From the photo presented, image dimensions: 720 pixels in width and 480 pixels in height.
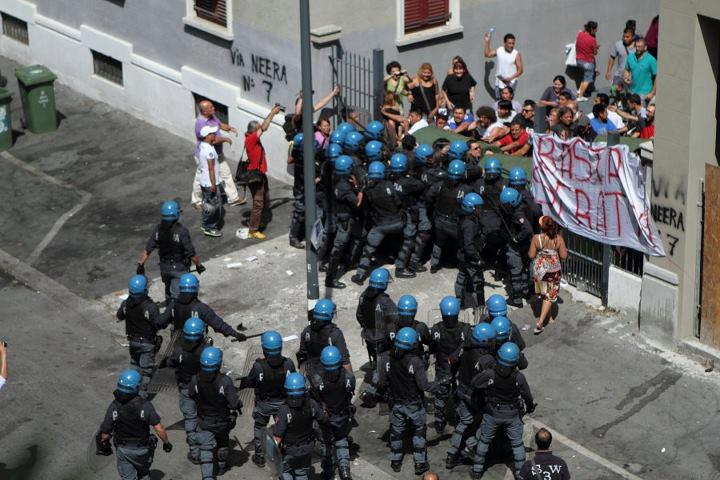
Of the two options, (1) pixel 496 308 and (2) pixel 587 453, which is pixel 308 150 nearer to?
(1) pixel 496 308

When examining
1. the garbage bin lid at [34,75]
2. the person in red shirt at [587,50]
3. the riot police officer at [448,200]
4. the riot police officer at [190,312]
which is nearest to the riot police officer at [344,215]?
the riot police officer at [448,200]

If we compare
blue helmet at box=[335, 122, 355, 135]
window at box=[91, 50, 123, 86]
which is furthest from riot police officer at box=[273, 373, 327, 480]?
window at box=[91, 50, 123, 86]

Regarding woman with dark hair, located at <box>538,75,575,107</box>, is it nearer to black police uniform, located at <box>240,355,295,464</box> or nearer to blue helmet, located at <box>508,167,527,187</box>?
blue helmet, located at <box>508,167,527,187</box>

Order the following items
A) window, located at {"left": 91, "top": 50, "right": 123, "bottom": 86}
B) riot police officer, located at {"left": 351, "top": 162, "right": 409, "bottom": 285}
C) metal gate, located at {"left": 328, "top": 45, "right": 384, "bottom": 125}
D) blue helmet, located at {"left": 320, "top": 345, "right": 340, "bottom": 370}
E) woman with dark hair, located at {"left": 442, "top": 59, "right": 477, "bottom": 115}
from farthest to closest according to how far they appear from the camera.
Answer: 1. window, located at {"left": 91, "top": 50, "right": 123, "bottom": 86}
2. woman with dark hair, located at {"left": 442, "top": 59, "right": 477, "bottom": 115}
3. metal gate, located at {"left": 328, "top": 45, "right": 384, "bottom": 125}
4. riot police officer, located at {"left": 351, "top": 162, "right": 409, "bottom": 285}
5. blue helmet, located at {"left": 320, "top": 345, "right": 340, "bottom": 370}

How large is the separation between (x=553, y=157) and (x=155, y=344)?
5.56 m

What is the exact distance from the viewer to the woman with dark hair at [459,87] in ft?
68.8

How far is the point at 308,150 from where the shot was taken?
52.7 feet

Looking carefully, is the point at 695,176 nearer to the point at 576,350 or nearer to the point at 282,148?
the point at 576,350

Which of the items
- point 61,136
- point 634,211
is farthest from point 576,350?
point 61,136

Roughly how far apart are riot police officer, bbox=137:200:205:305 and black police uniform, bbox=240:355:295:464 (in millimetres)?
3290

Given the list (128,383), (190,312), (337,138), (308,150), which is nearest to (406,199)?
(337,138)

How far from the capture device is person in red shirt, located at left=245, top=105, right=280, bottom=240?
19094 millimetres

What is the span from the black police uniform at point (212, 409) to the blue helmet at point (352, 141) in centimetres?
548

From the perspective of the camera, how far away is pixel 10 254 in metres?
19.6
